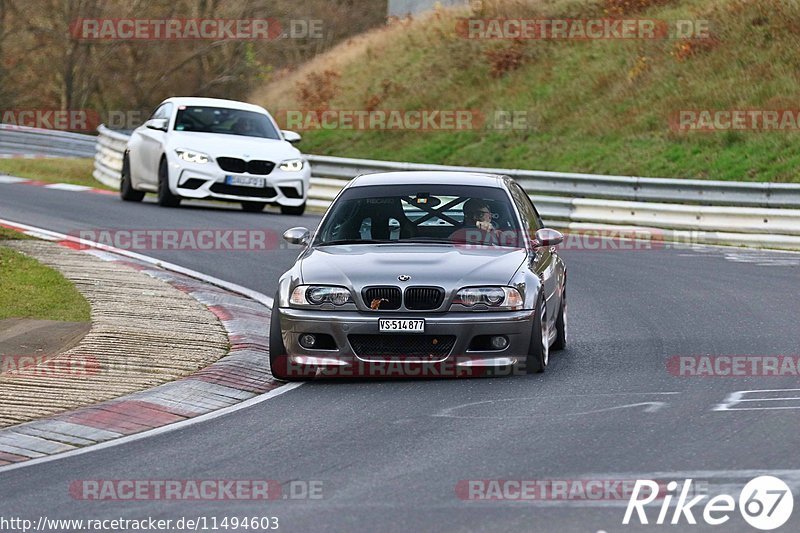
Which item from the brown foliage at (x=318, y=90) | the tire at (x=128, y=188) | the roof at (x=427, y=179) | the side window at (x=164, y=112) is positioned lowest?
the tire at (x=128, y=188)

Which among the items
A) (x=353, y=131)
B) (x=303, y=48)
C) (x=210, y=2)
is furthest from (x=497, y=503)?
(x=303, y=48)

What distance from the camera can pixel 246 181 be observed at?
22.8 m

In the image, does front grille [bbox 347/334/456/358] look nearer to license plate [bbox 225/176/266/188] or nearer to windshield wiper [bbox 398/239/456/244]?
windshield wiper [bbox 398/239/456/244]

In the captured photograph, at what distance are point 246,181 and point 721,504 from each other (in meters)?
16.7

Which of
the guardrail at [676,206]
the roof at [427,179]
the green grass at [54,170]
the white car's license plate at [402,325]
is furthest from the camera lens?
the green grass at [54,170]

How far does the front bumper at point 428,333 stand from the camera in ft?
33.6

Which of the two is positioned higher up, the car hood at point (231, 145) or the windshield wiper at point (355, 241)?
the car hood at point (231, 145)

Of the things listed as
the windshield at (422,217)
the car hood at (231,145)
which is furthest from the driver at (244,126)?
the windshield at (422,217)

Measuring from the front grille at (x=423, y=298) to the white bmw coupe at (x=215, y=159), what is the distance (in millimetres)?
12739

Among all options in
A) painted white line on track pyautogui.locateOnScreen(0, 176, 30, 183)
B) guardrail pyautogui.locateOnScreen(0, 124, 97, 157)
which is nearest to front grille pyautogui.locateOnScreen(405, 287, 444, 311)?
painted white line on track pyautogui.locateOnScreen(0, 176, 30, 183)

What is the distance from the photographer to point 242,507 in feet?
22.6

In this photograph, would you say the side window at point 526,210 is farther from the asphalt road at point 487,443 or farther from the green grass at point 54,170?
the green grass at point 54,170

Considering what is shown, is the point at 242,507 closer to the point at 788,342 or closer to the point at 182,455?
the point at 182,455

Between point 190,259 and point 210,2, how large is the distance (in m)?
39.7
